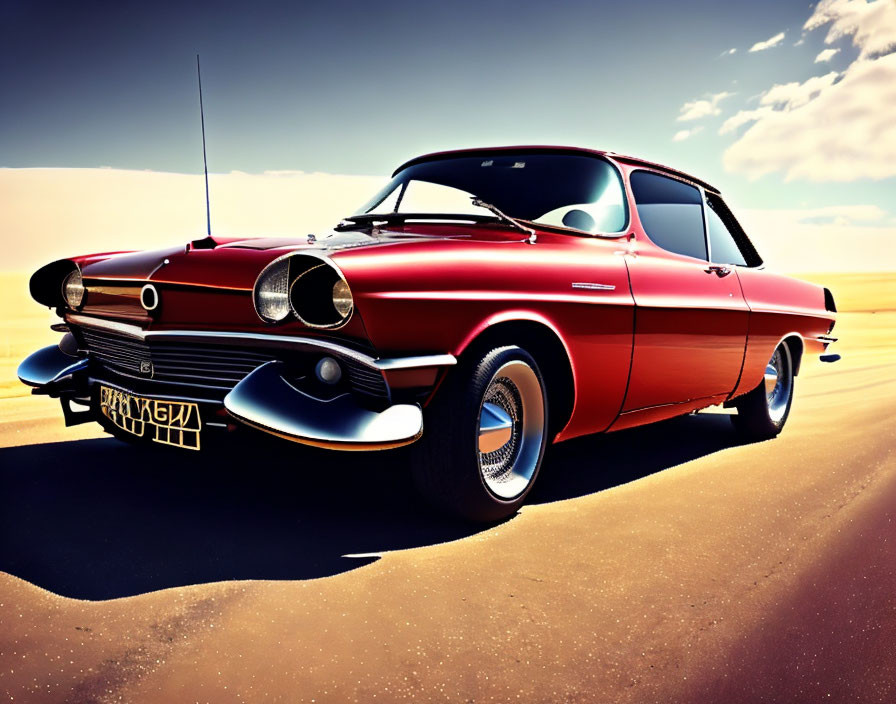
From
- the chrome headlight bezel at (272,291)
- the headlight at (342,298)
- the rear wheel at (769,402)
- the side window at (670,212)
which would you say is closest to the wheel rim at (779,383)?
the rear wheel at (769,402)

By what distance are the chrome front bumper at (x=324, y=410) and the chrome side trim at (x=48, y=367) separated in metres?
1.07

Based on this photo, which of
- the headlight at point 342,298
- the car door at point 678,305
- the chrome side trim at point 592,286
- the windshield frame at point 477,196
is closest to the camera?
the headlight at point 342,298

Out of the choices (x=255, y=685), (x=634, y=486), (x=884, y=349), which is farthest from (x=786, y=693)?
(x=884, y=349)

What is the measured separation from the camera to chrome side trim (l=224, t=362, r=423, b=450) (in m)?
2.60

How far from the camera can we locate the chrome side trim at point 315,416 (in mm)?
2600

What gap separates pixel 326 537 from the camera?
9.50 feet

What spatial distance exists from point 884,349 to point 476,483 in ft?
42.9

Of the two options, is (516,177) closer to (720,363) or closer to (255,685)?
(720,363)

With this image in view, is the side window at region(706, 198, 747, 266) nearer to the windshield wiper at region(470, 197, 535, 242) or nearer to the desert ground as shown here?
the desert ground

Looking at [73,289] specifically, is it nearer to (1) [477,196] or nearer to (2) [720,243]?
(1) [477,196]

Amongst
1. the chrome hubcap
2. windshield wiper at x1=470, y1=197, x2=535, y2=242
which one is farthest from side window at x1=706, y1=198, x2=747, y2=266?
the chrome hubcap

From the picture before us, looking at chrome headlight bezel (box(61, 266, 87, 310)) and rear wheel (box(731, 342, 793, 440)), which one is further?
rear wheel (box(731, 342, 793, 440))

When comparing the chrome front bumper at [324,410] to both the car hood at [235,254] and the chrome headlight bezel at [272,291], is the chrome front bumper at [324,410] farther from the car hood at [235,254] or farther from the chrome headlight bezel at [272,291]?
the car hood at [235,254]

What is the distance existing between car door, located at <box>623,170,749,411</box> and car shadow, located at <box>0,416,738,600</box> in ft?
1.64
